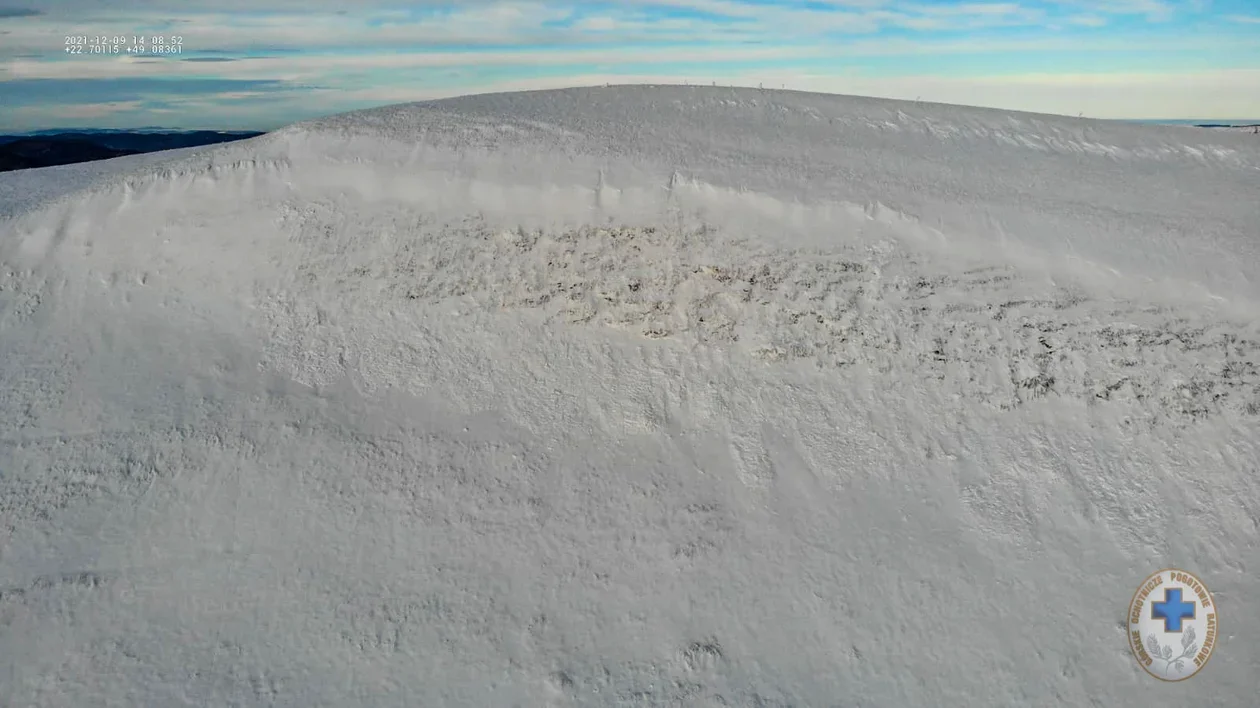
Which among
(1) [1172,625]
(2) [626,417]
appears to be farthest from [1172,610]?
(2) [626,417]

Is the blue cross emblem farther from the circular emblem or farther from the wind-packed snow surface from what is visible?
the wind-packed snow surface

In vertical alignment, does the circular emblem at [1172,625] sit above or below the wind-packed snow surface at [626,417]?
below

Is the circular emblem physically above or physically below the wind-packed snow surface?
below

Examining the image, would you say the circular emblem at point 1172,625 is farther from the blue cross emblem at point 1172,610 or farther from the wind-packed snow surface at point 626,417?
the wind-packed snow surface at point 626,417

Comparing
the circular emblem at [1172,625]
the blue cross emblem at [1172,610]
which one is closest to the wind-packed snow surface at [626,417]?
the circular emblem at [1172,625]

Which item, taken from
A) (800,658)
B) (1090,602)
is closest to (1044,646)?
(1090,602)

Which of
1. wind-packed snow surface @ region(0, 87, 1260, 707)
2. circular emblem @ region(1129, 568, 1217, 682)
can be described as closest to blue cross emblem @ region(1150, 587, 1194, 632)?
circular emblem @ region(1129, 568, 1217, 682)

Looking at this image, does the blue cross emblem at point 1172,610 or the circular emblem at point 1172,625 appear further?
the blue cross emblem at point 1172,610
